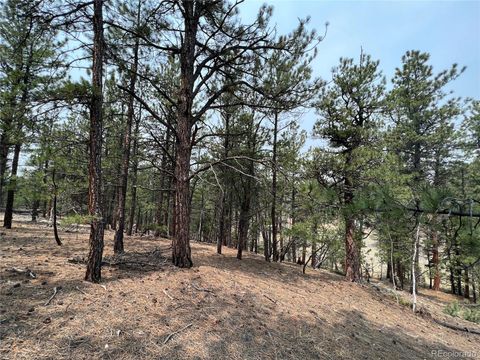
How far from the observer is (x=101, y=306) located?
3.44 meters

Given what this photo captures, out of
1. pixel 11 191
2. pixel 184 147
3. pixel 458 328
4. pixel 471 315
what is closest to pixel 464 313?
pixel 471 315

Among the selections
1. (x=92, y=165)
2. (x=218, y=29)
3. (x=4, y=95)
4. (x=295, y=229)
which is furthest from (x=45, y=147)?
(x=295, y=229)

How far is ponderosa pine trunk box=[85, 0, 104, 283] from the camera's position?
412cm

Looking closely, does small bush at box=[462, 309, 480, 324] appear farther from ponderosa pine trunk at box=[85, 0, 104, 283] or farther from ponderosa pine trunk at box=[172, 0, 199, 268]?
ponderosa pine trunk at box=[85, 0, 104, 283]

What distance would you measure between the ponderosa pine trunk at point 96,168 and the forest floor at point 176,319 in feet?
1.24

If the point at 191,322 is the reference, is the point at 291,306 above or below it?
below

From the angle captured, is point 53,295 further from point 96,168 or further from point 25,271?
point 96,168

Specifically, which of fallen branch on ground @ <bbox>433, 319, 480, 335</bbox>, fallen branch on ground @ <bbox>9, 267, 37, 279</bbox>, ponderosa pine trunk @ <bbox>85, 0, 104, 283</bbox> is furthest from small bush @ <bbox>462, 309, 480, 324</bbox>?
fallen branch on ground @ <bbox>9, 267, 37, 279</bbox>

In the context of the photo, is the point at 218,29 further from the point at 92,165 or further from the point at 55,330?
the point at 55,330

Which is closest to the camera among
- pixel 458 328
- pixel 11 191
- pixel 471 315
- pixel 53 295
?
pixel 53 295

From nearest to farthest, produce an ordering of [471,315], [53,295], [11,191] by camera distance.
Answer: [53,295] < [471,315] < [11,191]

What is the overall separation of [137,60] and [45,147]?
9.52 ft

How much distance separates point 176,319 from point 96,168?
2626 mm

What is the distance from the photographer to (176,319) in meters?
3.56
